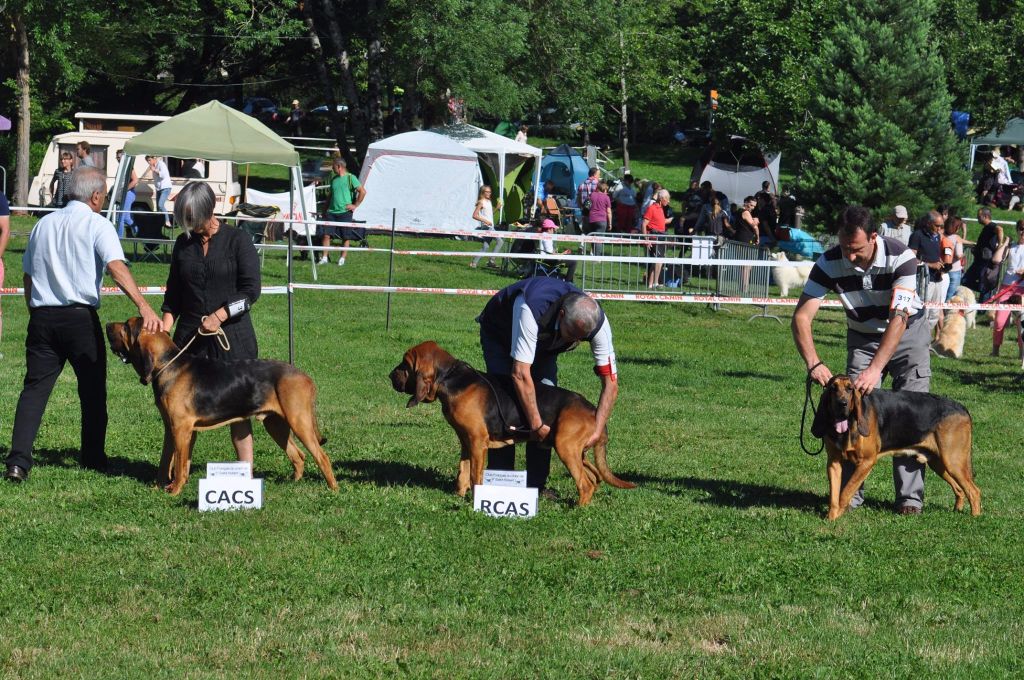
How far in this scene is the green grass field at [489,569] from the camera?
185 inches

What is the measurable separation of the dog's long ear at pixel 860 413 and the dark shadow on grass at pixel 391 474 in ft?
7.79

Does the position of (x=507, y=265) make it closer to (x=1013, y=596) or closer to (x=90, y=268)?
(x=90, y=268)

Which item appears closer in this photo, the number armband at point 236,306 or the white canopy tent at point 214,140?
the number armband at point 236,306

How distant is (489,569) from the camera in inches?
227

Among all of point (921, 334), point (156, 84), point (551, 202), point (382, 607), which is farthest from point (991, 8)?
point (382, 607)

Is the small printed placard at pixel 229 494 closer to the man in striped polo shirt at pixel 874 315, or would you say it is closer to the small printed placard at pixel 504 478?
the small printed placard at pixel 504 478

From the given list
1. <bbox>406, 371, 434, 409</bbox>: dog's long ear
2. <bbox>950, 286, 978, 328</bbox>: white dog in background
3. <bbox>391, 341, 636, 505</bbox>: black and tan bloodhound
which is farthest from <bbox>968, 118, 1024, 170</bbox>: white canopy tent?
<bbox>406, 371, 434, 409</bbox>: dog's long ear

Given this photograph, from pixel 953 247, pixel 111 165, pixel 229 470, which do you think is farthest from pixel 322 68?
pixel 229 470

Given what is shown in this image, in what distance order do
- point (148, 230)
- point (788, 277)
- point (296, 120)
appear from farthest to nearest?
point (296, 120)
point (148, 230)
point (788, 277)

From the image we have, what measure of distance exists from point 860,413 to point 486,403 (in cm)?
200

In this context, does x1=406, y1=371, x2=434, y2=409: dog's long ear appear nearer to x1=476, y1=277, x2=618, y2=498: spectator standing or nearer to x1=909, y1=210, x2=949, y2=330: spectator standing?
x1=476, y1=277, x2=618, y2=498: spectator standing

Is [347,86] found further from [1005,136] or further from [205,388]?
[205,388]

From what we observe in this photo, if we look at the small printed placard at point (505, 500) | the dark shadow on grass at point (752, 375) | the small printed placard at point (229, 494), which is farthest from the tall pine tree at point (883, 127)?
the small printed placard at point (229, 494)

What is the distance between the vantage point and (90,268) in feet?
22.5
